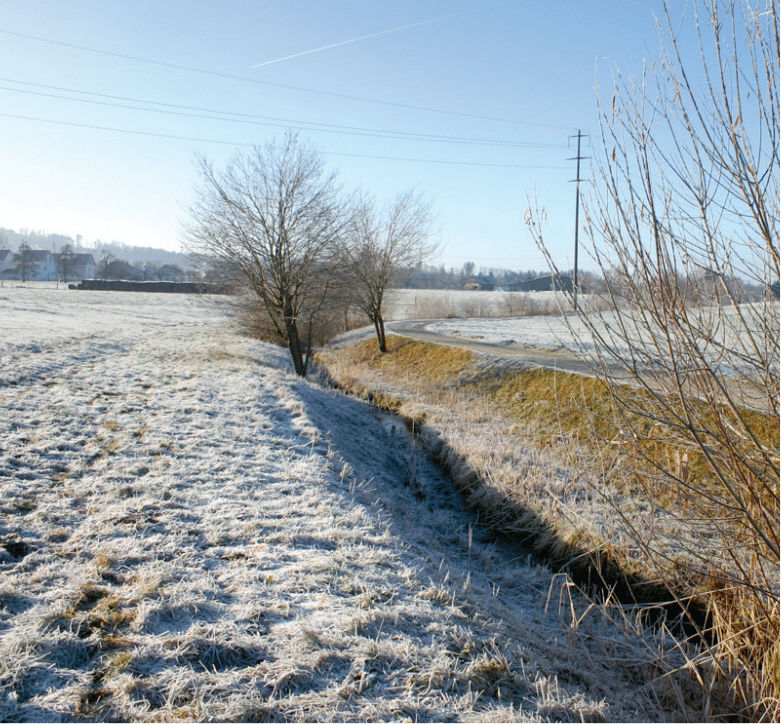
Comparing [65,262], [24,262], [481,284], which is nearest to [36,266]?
[65,262]

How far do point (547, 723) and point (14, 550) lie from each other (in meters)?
4.26

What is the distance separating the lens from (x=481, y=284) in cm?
8575

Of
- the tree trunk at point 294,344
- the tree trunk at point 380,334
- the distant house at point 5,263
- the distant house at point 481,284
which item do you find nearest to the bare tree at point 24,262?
the distant house at point 5,263

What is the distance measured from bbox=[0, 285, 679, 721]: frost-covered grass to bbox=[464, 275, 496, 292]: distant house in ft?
241

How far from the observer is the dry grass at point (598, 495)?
3.49 m

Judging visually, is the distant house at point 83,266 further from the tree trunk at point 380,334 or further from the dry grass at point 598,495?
the dry grass at point 598,495

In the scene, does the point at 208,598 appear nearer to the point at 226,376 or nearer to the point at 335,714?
the point at 335,714

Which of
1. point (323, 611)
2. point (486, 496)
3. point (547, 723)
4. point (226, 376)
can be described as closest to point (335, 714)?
point (323, 611)

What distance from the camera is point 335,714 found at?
2844mm

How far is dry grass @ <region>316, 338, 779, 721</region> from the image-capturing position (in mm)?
3494

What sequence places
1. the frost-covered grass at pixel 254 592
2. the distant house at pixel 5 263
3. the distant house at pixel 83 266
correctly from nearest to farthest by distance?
the frost-covered grass at pixel 254 592 < the distant house at pixel 5 263 < the distant house at pixel 83 266

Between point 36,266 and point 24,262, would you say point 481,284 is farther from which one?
point 36,266

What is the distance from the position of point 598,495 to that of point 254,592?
223 inches

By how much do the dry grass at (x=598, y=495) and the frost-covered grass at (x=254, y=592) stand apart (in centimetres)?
55
